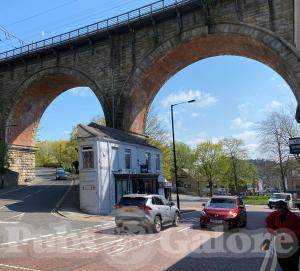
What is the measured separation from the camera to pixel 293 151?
14.0 meters

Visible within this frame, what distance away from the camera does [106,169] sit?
2689 cm

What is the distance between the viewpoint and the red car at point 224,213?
17.3 m

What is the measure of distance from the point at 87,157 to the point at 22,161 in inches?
960

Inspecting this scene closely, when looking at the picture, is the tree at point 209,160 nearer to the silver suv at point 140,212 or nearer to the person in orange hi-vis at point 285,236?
the silver suv at point 140,212

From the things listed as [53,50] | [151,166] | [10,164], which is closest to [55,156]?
[10,164]

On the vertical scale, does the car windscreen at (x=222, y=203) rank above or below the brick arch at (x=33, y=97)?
below

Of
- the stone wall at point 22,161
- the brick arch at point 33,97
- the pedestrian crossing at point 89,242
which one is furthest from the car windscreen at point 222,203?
the stone wall at point 22,161

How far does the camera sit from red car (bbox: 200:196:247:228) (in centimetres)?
1732

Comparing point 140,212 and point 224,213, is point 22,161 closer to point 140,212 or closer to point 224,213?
point 140,212

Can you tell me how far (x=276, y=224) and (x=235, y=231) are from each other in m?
10.4

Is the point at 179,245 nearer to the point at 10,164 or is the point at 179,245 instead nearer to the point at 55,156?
the point at 10,164

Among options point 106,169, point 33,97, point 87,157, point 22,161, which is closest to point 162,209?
point 106,169

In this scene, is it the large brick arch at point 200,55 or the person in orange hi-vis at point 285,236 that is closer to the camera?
the person in orange hi-vis at point 285,236

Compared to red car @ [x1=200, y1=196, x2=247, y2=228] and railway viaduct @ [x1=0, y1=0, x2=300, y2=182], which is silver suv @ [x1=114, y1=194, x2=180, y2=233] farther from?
railway viaduct @ [x1=0, y1=0, x2=300, y2=182]
